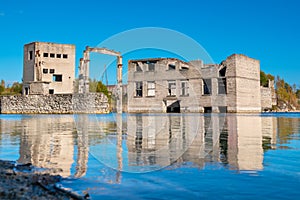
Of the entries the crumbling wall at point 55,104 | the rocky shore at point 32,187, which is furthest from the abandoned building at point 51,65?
the rocky shore at point 32,187

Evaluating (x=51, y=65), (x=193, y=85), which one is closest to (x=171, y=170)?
(x=193, y=85)

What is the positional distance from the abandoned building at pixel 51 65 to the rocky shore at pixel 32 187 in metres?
40.8

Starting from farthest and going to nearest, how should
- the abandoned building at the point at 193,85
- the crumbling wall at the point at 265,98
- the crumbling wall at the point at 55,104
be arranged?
1. the crumbling wall at the point at 265,98
2. the abandoned building at the point at 193,85
3. the crumbling wall at the point at 55,104

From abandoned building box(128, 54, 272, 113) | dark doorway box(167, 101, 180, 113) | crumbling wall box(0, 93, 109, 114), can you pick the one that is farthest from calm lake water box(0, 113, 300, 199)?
dark doorway box(167, 101, 180, 113)

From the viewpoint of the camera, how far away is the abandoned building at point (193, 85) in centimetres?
3969

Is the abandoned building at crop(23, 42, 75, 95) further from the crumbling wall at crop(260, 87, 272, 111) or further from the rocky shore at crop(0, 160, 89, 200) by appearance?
the rocky shore at crop(0, 160, 89, 200)

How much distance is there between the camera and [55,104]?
105 feet

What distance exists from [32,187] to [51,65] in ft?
141

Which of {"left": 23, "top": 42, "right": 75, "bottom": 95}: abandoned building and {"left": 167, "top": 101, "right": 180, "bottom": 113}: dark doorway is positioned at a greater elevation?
{"left": 23, "top": 42, "right": 75, "bottom": 95}: abandoned building

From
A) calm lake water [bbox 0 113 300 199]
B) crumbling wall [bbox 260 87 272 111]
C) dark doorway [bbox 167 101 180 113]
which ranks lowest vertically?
calm lake water [bbox 0 113 300 199]

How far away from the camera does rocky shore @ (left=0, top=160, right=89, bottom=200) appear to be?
2.75 metres

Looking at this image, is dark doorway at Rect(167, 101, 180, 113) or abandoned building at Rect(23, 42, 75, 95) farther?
dark doorway at Rect(167, 101, 180, 113)

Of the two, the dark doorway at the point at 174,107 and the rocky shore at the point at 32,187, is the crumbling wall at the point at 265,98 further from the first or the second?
the rocky shore at the point at 32,187

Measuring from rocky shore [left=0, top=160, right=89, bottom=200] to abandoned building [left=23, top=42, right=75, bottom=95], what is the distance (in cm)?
4076
